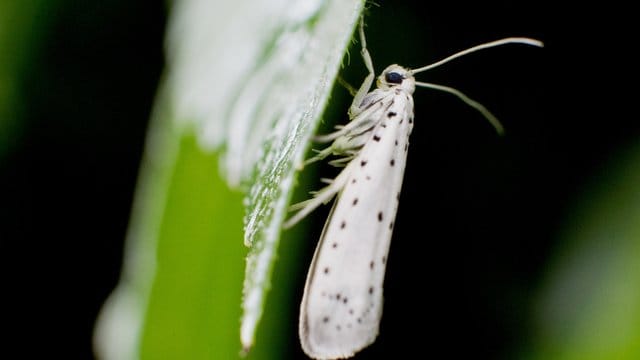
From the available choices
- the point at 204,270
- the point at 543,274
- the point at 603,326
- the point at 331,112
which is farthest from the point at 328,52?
Answer: the point at 543,274

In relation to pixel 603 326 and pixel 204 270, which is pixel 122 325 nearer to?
pixel 204 270

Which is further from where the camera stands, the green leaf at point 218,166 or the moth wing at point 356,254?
the moth wing at point 356,254

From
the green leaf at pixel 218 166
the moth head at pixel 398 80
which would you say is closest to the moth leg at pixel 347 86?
the moth head at pixel 398 80

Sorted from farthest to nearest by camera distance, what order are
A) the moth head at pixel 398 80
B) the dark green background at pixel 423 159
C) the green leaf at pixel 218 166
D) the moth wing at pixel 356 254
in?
the dark green background at pixel 423 159
the moth head at pixel 398 80
the moth wing at pixel 356 254
the green leaf at pixel 218 166

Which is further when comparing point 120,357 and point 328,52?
point 120,357

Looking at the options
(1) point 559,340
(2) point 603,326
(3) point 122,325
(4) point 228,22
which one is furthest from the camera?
(1) point 559,340

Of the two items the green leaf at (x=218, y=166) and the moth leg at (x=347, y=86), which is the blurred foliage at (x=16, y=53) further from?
the moth leg at (x=347, y=86)

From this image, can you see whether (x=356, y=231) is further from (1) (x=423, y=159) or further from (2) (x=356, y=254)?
(1) (x=423, y=159)
